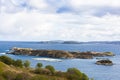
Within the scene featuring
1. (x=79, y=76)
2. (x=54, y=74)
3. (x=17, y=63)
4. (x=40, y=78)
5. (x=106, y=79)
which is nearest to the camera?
(x=40, y=78)

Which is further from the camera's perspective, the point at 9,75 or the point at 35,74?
the point at 35,74

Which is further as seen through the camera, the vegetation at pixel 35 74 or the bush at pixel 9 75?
the bush at pixel 9 75

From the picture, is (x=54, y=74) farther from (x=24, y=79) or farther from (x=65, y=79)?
(x=24, y=79)

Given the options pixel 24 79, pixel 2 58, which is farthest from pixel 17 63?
pixel 24 79

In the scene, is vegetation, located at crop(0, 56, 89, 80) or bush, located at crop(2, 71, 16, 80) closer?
vegetation, located at crop(0, 56, 89, 80)

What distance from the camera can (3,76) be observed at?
86.6 meters

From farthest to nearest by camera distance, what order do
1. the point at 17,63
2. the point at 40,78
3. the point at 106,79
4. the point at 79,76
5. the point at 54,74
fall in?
the point at 106,79, the point at 17,63, the point at 54,74, the point at 79,76, the point at 40,78

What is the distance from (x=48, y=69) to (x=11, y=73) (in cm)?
2112

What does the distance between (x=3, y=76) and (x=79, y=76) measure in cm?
2280

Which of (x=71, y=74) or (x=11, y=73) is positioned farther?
(x=71, y=74)

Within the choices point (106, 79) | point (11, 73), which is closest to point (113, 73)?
point (106, 79)

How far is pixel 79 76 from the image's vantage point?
96.1 meters

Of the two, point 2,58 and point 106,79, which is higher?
point 2,58

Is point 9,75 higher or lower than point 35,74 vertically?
higher
